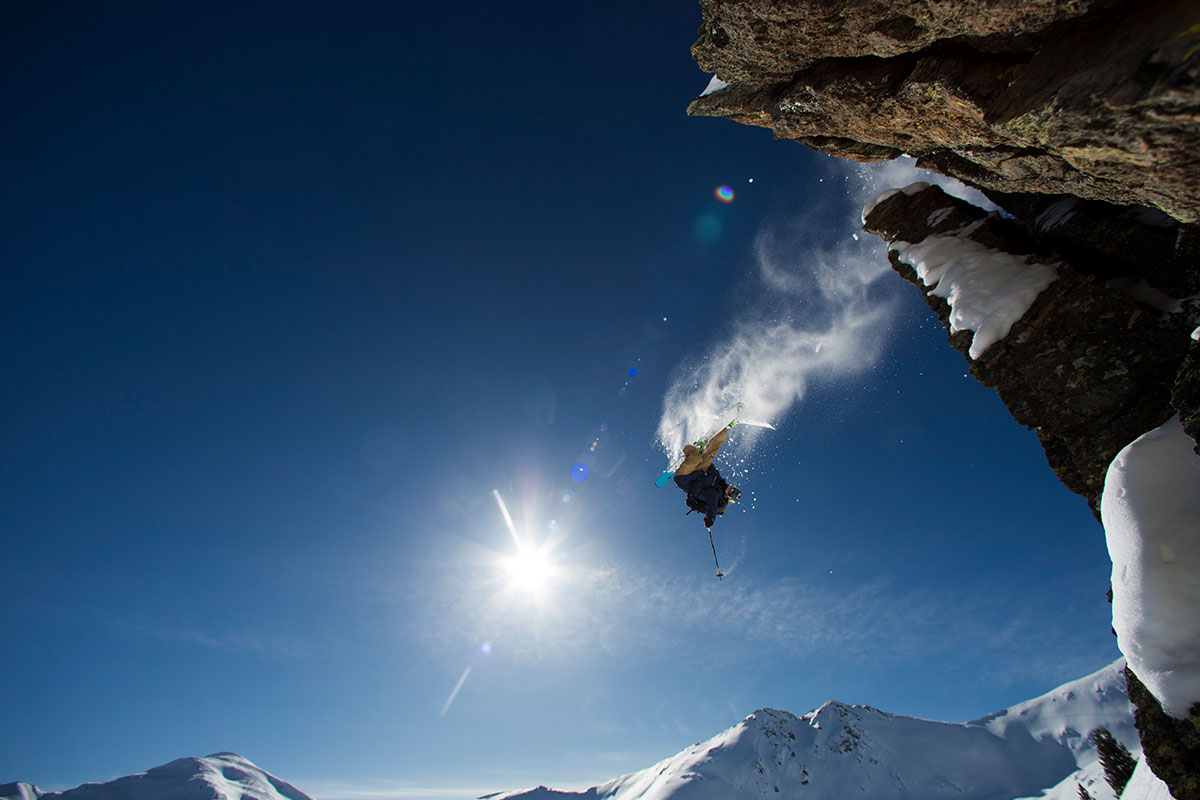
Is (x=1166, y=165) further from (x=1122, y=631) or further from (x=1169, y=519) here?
(x=1122, y=631)

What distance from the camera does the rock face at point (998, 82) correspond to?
4234 millimetres

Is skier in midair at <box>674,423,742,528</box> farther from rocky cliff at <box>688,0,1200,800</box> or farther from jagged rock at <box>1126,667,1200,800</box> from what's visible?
jagged rock at <box>1126,667,1200,800</box>

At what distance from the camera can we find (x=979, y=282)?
1060 centimetres

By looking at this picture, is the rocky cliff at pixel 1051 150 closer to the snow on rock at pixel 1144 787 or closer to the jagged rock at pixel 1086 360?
the jagged rock at pixel 1086 360

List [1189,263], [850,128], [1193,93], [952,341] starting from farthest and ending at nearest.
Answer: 1. [952,341]
2. [850,128]
3. [1189,263]
4. [1193,93]

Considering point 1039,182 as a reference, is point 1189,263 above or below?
below

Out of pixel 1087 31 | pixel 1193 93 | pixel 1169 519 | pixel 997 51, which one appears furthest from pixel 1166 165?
pixel 1169 519

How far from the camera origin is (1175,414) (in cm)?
708

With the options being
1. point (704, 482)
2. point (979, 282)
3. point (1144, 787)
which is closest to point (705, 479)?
point (704, 482)

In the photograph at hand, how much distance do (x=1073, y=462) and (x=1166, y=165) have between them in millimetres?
7008

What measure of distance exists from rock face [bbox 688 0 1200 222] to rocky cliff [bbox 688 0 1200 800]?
0.02 metres

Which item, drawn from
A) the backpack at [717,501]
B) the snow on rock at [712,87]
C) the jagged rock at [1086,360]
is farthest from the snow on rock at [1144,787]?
the snow on rock at [712,87]

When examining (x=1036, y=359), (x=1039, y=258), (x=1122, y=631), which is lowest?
(x=1122, y=631)

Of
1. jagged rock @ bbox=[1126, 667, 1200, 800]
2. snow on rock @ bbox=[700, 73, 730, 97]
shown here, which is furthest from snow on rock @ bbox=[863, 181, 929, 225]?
jagged rock @ bbox=[1126, 667, 1200, 800]
